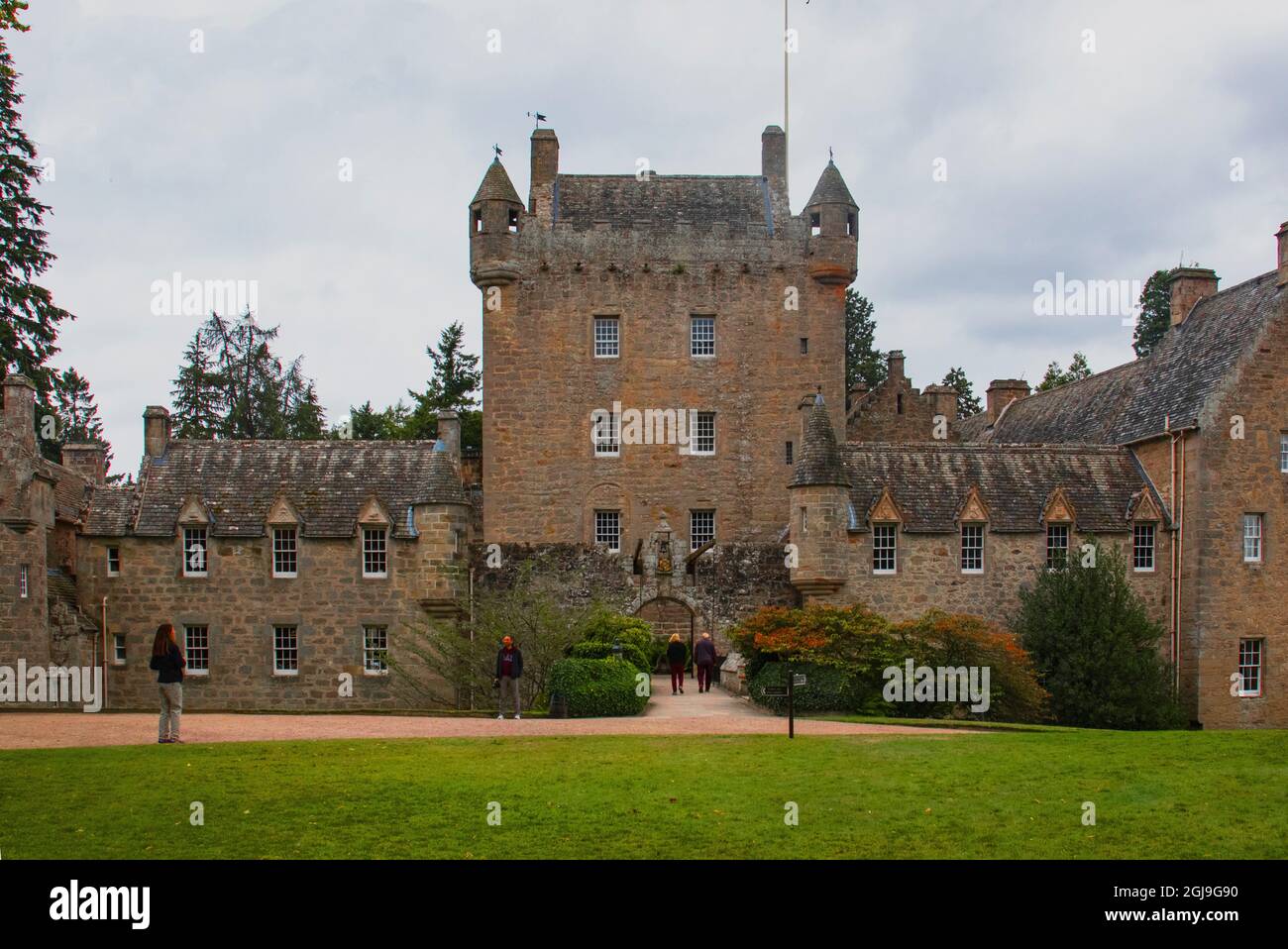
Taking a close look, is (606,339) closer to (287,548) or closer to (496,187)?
(496,187)

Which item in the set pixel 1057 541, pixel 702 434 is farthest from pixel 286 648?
pixel 1057 541

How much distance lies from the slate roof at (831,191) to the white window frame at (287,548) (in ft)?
64.9

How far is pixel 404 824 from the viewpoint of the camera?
15367 mm

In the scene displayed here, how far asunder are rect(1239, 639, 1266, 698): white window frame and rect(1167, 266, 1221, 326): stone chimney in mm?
11586

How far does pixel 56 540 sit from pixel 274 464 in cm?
605

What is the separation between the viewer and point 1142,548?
125ft

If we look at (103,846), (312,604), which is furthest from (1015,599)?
(103,846)

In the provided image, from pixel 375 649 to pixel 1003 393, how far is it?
31.6m

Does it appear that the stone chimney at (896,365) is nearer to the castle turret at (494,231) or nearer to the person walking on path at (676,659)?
the castle turret at (494,231)

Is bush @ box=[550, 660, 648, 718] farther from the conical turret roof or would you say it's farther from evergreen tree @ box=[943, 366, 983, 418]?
evergreen tree @ box=[943, 366, 983, 418]

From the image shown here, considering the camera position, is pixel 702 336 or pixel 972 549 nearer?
pixel 972 549

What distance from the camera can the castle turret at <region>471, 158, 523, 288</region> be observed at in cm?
4372

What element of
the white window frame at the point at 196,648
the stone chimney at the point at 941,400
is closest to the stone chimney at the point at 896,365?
the stone chimney at the point at 941,400

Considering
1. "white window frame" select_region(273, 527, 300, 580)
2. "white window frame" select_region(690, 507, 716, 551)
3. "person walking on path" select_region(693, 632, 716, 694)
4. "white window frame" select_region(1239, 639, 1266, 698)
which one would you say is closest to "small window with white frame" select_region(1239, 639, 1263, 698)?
"white window frame" select_region(1239, 639, 1266, 698)
